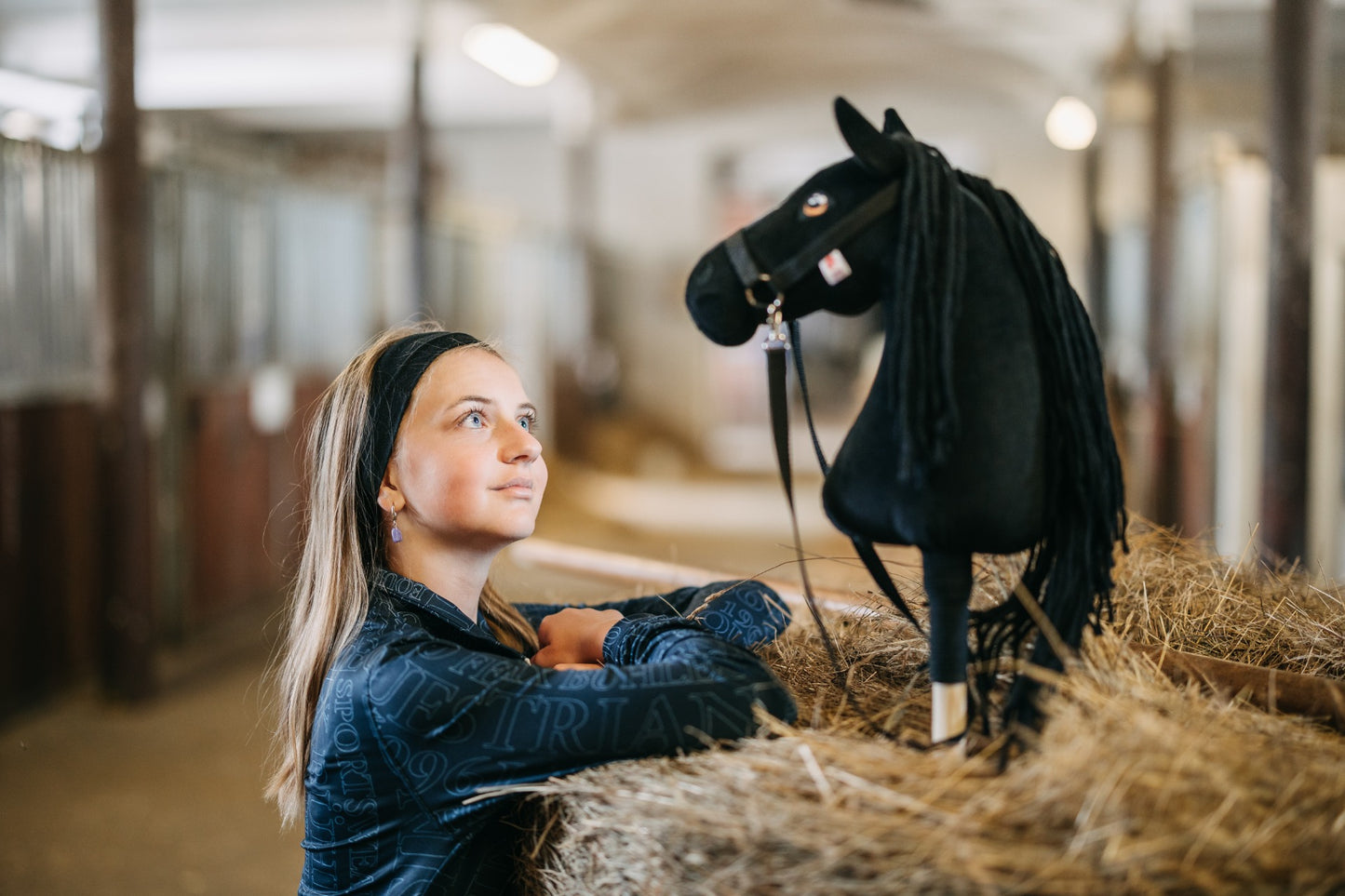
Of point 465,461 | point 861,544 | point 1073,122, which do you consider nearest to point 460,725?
point 465,461

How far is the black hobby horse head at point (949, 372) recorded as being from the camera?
881mm

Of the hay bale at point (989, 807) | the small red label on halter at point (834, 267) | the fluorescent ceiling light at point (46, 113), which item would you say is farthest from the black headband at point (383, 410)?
the fluorescent ceiling light at point (46, 113)

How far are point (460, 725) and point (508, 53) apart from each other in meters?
4.33

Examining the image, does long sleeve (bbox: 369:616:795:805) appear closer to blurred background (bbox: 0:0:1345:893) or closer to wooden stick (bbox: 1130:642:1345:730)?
wooden stick (bbox: 1130:642:1345:730)

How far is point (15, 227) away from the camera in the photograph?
11.1 feet

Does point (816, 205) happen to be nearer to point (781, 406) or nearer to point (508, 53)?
point (781, 406)

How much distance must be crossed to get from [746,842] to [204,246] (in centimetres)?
404

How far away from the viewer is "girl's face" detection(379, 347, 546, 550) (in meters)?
1.16

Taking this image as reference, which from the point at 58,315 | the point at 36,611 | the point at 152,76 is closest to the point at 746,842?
the point at 36,611

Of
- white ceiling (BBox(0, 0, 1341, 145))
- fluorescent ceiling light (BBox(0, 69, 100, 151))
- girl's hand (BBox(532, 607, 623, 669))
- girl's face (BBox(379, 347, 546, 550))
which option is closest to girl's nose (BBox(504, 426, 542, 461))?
girl's face (BBox(379, 347, 546, 550))

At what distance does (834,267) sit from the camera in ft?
3.06

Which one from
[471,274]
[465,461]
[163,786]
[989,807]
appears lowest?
[163,786]

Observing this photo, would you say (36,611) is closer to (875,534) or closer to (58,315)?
(58,315)

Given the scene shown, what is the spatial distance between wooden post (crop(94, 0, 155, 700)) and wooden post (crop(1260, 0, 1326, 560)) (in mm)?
3211
